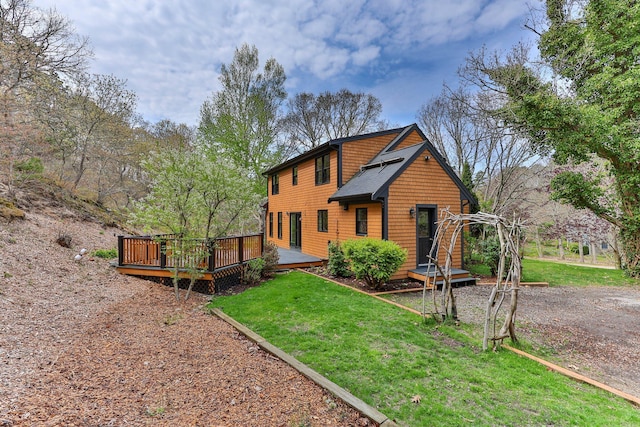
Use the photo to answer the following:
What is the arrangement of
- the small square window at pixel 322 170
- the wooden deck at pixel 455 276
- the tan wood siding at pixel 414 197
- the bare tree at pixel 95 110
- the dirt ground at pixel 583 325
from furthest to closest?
the bare tree at pixel 95 110
the small square window at pixel 322 170
the tan wood siding at pixel 414 197
the wooden deck at pixel 455 276
the dirt ground at pixel 583 325

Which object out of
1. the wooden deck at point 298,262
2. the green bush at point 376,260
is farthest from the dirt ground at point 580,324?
the wooden deck at point 298,262

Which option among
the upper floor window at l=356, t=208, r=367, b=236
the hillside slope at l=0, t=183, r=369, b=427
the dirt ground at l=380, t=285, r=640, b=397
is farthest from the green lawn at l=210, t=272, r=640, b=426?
the upper floor window at l=356, t=208, r=367, b=236

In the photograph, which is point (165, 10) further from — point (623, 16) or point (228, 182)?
point (623, 16)

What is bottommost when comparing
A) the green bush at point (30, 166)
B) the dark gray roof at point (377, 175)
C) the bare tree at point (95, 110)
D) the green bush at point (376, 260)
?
the green bush at point (376, 260)

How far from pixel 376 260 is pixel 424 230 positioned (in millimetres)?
3156

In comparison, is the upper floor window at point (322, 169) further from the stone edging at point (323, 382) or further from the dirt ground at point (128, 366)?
the stone edging at point (323, 382)

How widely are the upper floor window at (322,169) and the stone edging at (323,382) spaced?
28.1ft

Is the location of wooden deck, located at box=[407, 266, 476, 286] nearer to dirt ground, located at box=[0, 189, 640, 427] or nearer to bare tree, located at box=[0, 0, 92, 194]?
dirt ground, located at box=[0, 189, 640, 427]

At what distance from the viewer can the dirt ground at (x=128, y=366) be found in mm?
2910

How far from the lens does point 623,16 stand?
32.7 feet

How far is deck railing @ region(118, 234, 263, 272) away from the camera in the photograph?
7594mm

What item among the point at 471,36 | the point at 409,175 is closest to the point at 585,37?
the point at 471,36

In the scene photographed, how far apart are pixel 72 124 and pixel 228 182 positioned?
43.9 feet

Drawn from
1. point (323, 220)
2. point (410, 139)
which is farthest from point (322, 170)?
point (410, 139)
